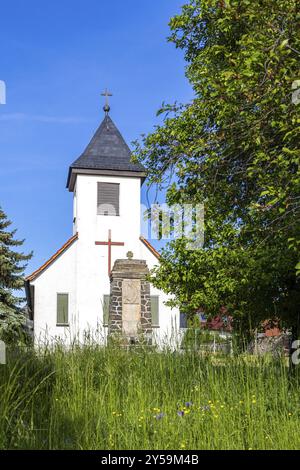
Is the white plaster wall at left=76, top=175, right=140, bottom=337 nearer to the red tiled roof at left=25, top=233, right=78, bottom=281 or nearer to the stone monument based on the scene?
the red tiled roof at left=25, top=233, right=78, bottom=281

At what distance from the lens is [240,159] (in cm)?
966

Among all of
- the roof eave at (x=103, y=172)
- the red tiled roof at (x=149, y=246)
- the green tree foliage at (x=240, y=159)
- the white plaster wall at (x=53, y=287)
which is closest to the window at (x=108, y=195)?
the roof eave at (x=103, y=172)

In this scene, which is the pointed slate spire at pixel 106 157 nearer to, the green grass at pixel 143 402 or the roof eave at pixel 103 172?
the roof eave at pixel 103 172

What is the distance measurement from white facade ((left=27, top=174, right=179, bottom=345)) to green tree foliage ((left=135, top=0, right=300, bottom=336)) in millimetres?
12536

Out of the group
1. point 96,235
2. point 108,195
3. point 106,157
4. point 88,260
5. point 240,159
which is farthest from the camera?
point 106,157

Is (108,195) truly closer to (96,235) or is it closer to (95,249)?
(96,235)

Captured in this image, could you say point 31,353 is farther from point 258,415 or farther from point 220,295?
point 220,295

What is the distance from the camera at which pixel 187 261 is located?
12.9m

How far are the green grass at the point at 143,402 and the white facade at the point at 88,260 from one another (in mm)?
17486

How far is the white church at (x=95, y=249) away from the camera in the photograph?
26547mm

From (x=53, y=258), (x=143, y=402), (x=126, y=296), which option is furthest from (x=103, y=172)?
(x=143, y=402)

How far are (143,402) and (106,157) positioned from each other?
71.5 feet

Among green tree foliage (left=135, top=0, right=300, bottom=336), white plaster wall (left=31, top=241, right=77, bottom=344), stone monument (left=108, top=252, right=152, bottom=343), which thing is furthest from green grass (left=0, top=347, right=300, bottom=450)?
white plaster wall (left=31, top=241, right=77, bottom=344)
